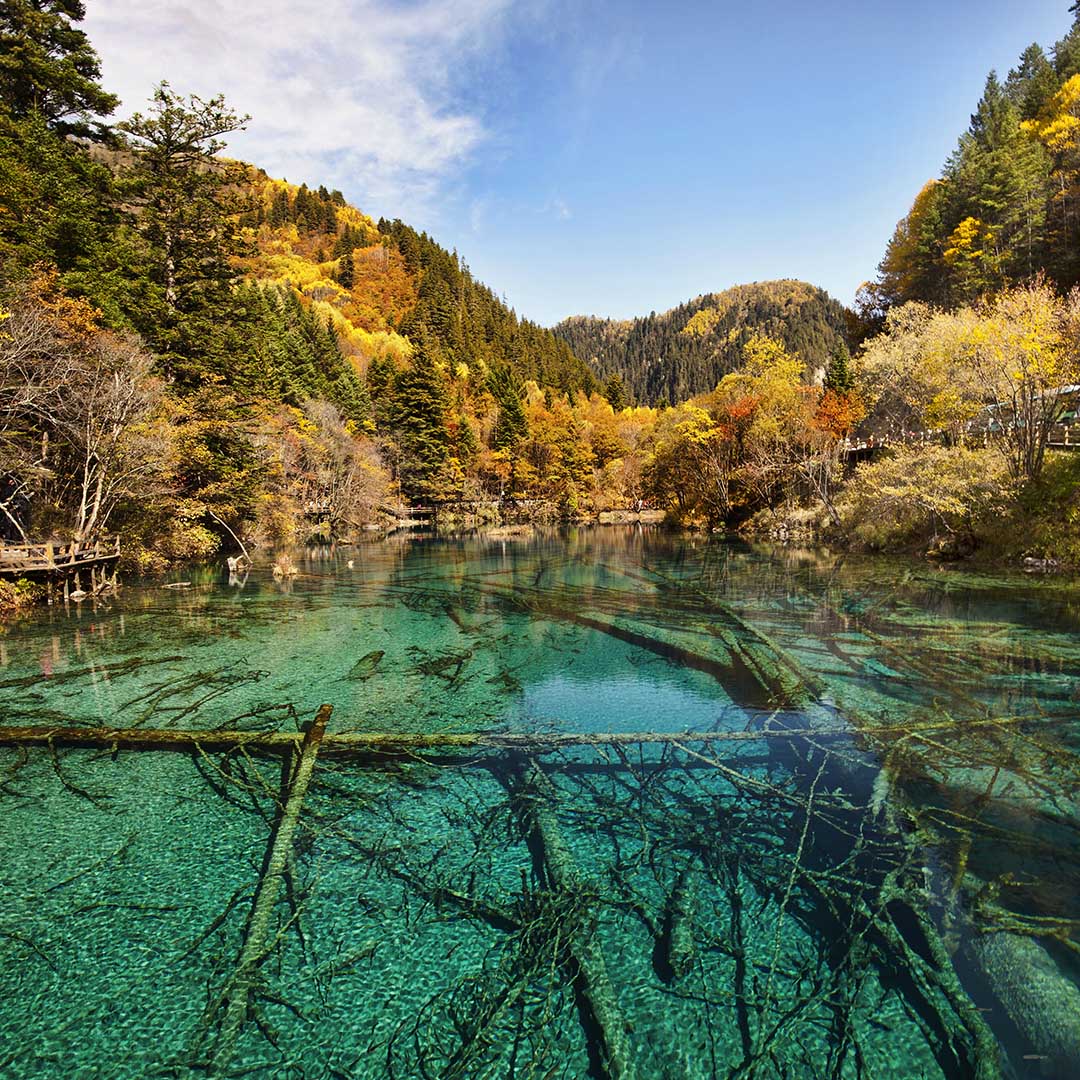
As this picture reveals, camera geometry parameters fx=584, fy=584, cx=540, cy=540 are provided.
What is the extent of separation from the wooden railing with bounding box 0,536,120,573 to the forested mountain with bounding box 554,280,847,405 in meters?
123

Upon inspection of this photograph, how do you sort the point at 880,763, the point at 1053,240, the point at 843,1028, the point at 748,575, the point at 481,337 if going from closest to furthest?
the point at 843,1028, the point at 880,763, the point at 748,575, the point at 1053,240, the point at 481,337

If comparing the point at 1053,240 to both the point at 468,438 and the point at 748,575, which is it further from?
the point at 468,438

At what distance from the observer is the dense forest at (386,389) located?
731 inches

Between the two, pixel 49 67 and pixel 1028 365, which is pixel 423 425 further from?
pixel 1028 365

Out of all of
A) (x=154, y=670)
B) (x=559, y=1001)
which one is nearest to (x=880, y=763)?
(x=559, y=1001)

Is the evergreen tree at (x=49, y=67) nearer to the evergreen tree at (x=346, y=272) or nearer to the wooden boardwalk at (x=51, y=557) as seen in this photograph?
the wooden boardwalk at (x=51, y=557)

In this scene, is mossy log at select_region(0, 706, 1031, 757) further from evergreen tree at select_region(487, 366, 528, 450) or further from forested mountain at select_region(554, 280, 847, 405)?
forested mountain at select_region(554, 280, 847, 405)

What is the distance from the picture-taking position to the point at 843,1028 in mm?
3459

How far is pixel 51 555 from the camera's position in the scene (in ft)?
52.1

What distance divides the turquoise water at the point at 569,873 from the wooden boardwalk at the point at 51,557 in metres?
6.07

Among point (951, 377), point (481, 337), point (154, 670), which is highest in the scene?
point (481, 337)

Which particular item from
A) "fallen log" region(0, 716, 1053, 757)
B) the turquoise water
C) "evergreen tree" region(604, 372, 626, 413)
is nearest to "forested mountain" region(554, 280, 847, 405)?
"evergreen tree" region(604, 372, 626, 413)

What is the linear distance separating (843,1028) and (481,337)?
315ft

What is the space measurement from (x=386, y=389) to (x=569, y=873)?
6201cm
